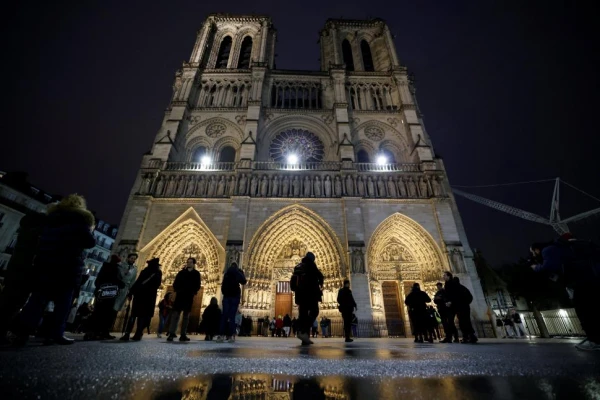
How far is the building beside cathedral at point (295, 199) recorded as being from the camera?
11.7 metres

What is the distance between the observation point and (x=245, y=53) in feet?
70.6

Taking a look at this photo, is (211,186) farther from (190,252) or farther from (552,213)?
(552,213)

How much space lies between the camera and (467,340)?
17.9 ft

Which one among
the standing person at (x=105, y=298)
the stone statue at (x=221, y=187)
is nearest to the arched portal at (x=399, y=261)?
the stone statue at (x=221, y=187)

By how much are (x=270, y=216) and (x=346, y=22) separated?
65.9ft

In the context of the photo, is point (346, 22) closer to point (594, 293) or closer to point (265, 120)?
point (265, 120)

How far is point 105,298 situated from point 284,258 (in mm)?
9213

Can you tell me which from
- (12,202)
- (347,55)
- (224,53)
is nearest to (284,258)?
(224,53)

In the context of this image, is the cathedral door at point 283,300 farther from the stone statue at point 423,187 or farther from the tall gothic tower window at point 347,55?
the tall gothic tower window at point 347,55

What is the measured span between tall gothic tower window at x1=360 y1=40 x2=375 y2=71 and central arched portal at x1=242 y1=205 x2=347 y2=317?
1535 cm

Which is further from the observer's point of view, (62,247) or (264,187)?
(264,187)

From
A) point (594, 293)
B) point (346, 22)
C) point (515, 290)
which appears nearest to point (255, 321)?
point (594, 293)

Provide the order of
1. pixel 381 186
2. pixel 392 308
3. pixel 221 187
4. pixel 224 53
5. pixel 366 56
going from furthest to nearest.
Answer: pixel 366 56
pixel 224 53
pixel 381 186
pixel 221 187
pixel 392 308

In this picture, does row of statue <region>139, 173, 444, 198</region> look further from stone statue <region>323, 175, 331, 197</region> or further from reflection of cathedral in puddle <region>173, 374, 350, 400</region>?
reflection of cathedral in puddle <region>173, 374, 350, 400</region>
